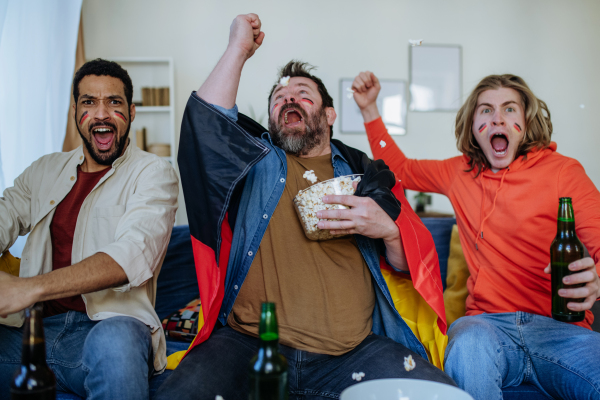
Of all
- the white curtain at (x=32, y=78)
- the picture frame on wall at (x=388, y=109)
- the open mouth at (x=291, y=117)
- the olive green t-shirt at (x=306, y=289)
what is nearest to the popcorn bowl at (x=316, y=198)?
the olive green t-shirt at (x=306, y=289)

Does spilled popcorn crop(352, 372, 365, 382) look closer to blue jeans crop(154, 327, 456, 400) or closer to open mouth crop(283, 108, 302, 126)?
Result: blue jeans crop(154, 327, 456, 400)

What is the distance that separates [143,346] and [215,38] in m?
3.49

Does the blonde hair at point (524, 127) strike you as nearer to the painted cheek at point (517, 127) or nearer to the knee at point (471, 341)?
the painted cheek at point (517, 127)

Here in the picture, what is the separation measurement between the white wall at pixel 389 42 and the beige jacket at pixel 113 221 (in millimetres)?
2660

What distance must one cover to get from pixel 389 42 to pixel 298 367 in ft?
12.4

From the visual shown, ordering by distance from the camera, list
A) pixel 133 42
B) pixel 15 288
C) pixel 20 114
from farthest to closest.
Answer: pixel 133 42 → pixel 20 114 → pixel 15 288

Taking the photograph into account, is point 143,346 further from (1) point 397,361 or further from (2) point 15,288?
(1) point 397,361

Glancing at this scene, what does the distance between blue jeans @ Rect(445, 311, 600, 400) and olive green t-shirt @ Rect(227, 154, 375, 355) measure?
0.32 metres

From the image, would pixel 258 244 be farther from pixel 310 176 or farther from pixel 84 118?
pixel 84 118

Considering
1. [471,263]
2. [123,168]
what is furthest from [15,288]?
[471,263]

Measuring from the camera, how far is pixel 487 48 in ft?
14.6

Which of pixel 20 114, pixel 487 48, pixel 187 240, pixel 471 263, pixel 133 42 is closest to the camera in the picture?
pixel 471 263

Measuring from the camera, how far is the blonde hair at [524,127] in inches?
69.0

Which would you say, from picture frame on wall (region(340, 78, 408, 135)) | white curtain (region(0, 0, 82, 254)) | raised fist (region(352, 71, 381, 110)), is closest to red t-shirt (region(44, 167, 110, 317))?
white curtain (region(0, 0, 82, 254))
